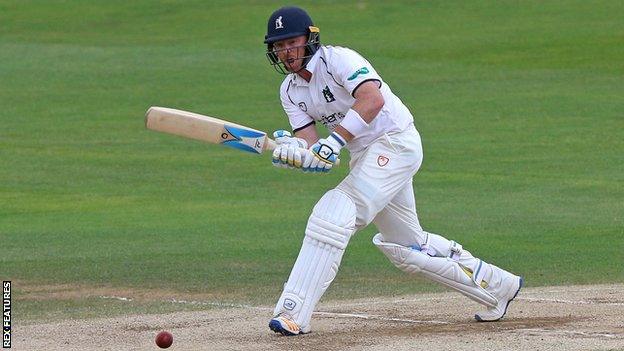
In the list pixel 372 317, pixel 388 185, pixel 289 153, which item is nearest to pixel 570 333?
pixel 388 185

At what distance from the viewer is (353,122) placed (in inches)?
305

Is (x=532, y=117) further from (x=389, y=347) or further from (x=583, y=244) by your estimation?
(x=389, y=347)

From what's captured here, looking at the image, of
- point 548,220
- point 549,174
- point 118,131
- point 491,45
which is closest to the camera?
point 548,220

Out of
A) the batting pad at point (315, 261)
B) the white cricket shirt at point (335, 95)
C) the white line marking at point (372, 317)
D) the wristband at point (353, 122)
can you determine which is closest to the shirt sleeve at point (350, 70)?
the white cricket shirt at point (335, 95)

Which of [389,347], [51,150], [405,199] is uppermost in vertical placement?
[405,199]

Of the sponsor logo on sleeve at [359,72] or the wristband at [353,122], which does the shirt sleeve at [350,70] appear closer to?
the sponsor logo on sleeve at [359,72]

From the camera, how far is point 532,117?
78.6ft

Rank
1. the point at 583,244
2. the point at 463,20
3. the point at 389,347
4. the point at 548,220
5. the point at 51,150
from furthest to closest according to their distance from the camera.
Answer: the point at 463,20, the point at 51,150, the point at 548,220, the point at 583,244, the point at 389,347

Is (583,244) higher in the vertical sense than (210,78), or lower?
higher

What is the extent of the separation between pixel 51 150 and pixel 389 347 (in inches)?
597

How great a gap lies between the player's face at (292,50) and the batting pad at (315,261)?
2.90ft

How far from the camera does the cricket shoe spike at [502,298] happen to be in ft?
27.6

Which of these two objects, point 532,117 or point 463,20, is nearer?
point 532,117

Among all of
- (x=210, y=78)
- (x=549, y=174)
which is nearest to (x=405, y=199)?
(x=549, y=174)
